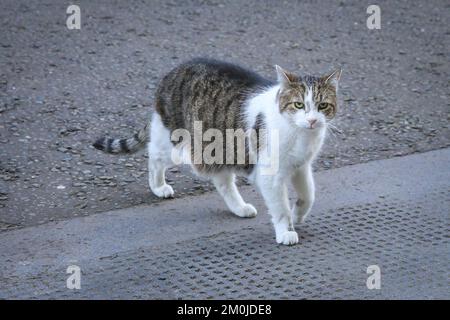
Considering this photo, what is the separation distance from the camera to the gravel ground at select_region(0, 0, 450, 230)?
4883 millimetres

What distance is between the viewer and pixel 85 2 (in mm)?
8102

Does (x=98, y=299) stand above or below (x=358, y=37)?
below

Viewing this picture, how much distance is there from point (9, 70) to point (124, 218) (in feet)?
8.78

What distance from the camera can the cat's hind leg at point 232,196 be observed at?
447 cm

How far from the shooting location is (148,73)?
6.54m

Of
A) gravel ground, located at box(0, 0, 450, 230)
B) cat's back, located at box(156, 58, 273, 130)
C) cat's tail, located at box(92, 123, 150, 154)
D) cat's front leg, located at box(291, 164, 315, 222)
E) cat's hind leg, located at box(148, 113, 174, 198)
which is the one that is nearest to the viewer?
cat's front leg, located at box(291, 164, 315, 222)

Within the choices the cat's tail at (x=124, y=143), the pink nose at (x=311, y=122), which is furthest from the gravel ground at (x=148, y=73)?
the pink nose at (x=311, y=122)

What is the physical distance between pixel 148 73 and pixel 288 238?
9.64ft

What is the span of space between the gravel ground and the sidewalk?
11.4 inches

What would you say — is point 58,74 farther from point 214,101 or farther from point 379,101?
point 379,101

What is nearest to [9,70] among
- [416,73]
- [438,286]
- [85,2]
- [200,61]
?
[85,2]

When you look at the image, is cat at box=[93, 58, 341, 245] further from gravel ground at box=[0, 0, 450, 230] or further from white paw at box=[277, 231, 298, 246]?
gravel ground at box=[0, 0, 450, 230]

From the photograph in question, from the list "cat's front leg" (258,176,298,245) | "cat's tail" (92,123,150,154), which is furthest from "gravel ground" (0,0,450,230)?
"cat's front leg" (258,176,298,245)

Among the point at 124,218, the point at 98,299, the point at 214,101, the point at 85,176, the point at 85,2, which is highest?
the point at 85,2
